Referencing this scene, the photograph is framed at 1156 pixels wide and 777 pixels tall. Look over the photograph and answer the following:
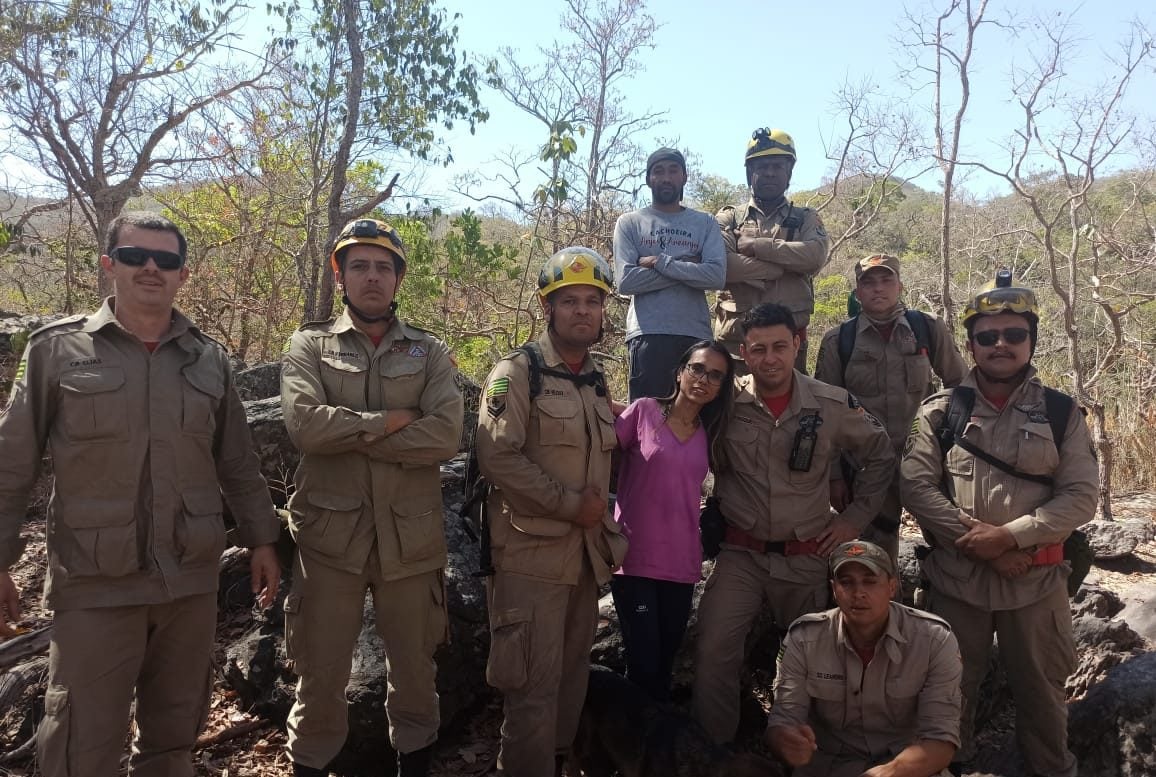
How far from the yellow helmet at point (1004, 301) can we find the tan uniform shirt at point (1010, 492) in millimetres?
335

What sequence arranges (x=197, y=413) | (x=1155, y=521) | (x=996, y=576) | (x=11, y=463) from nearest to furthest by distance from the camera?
(x=11, y=463) → (x=197, y=413) → (x=996, y=576) → (x=1155, y=521)

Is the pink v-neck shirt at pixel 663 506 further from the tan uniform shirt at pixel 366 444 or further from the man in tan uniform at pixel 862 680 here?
the tan uniform shirt at pixel 366 444

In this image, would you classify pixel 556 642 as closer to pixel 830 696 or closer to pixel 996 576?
pixel 830 696

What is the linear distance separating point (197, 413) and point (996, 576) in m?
3.66

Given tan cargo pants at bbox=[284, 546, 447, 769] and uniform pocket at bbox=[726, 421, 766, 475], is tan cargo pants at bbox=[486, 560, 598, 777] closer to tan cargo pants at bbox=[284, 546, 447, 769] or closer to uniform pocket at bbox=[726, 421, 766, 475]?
tan cargo pants at bbox=[284, 546, 447, 769]

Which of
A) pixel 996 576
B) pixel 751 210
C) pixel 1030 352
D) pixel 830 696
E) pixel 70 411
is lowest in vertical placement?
pixel 830 696

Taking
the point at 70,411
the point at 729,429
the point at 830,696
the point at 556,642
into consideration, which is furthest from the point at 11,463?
the point at 830,696

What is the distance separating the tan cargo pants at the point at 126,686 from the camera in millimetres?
2775

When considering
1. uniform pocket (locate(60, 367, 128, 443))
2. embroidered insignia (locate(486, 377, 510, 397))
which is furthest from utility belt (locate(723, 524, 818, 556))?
uniform pocket (locate(60, 367, 128, 443))

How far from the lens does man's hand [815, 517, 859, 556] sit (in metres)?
3.86

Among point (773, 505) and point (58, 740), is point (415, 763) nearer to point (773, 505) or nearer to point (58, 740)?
point (58, 740)

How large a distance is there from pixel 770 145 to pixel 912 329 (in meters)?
1.46

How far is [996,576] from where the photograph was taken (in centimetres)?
366

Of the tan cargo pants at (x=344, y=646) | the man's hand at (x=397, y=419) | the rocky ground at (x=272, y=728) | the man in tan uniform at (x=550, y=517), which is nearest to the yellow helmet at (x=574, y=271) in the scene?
the man in tan uniform at (x=550, y=517)
